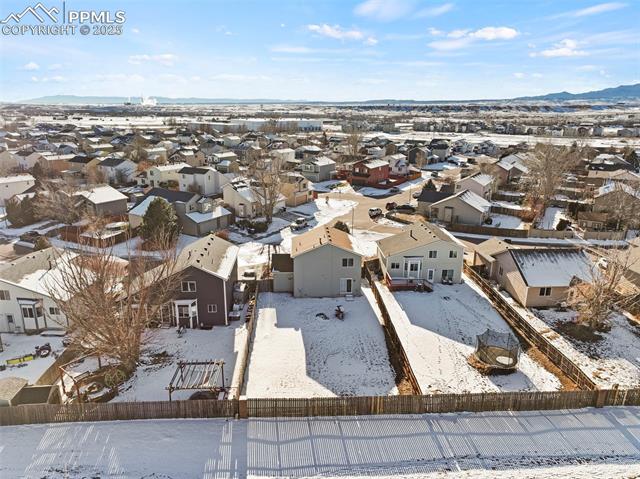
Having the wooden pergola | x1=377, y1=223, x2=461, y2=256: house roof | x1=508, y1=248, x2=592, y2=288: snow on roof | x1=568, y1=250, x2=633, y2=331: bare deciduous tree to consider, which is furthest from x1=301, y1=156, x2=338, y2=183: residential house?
the wooden pergola

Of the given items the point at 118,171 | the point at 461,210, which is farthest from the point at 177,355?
the point at 118,171

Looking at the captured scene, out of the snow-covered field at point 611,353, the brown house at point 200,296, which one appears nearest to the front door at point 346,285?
the brown house at point 200,296

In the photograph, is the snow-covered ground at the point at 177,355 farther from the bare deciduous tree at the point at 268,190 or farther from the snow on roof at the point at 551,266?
the bare deciduous tree at the point at 268,190

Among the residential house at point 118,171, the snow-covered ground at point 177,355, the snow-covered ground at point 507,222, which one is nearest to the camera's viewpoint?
the snow-covered ground at point 177,355

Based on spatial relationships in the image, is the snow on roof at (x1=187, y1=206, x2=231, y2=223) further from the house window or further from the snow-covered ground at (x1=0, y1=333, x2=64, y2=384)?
the snow-covered ground at (x1=0, y1=333, x2=64, y2=384)

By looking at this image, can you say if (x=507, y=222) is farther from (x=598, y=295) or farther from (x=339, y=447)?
(x=339, y=447)

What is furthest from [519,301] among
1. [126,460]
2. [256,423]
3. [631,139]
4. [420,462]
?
[631,139]
